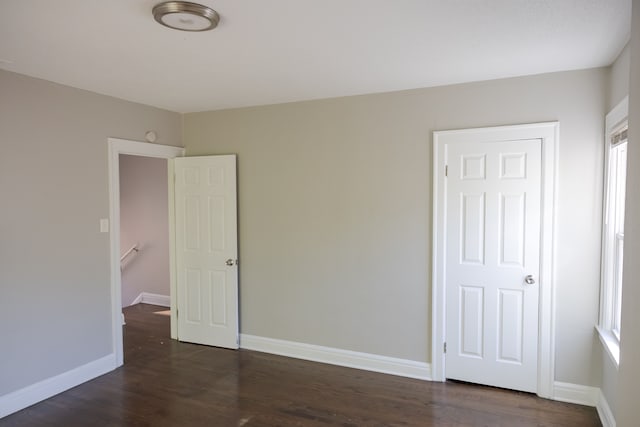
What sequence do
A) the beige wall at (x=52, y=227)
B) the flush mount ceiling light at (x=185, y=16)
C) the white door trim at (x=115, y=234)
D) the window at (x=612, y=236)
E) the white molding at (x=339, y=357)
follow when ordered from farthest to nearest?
the white door trim at (x=115, y=234) → the white molding at (x=339, y=357) → the beige wall at (x=52, y=227) → the window at (x=612, y=236) → the flush mount ceiling light at (x=185, y=16)

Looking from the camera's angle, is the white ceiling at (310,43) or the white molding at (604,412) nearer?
the white ceiling at (310,43)

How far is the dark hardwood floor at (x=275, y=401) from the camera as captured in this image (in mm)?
2949

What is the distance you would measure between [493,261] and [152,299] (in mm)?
4783

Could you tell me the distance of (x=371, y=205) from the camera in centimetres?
376

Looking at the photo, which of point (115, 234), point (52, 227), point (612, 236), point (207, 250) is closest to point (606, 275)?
point (612, 236)

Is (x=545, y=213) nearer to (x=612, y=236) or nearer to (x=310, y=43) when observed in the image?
(x=612, y=236)

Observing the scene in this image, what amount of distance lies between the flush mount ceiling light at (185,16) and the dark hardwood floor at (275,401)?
8.28ft

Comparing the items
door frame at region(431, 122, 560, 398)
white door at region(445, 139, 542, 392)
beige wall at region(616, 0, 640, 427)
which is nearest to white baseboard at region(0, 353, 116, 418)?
white door at region(445, 139, 542, 392)

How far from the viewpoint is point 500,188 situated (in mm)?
3305

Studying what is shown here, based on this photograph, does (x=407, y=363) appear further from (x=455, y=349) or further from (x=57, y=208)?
(x=57, y=208)

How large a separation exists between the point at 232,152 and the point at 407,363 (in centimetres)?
264

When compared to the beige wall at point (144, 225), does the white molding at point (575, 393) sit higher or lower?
A: lower

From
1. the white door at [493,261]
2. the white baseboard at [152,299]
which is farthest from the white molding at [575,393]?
the white baseboard at [152,299]

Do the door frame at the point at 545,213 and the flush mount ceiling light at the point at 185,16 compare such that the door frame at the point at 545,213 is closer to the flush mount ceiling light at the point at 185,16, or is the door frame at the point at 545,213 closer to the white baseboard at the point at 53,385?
the flush mount ceiling light at the point at 185,16
